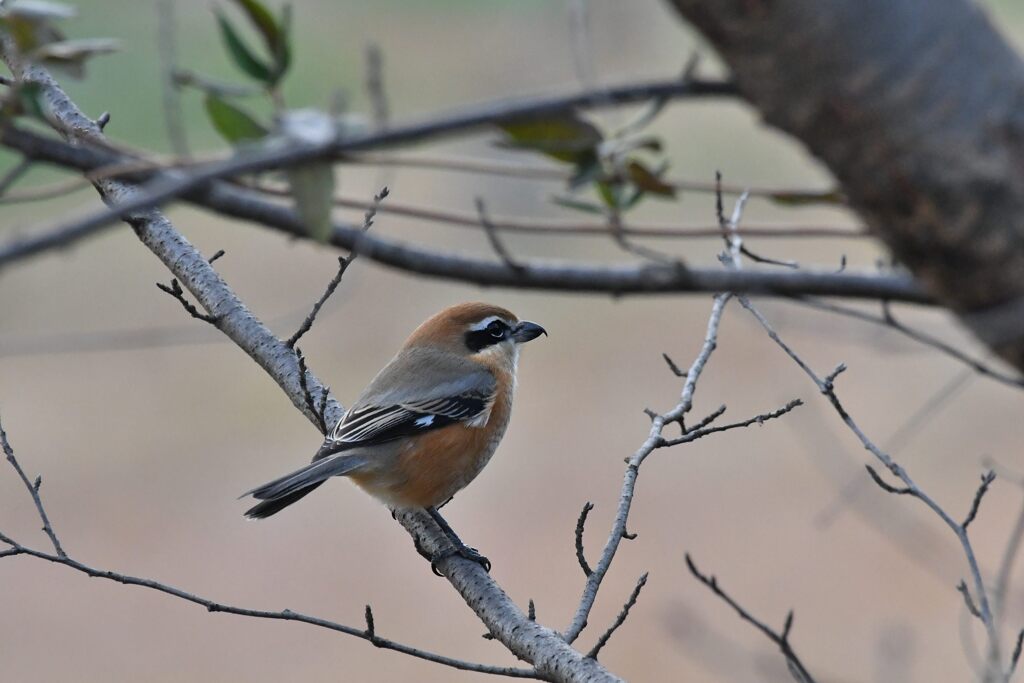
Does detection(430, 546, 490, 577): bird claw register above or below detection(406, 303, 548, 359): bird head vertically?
below

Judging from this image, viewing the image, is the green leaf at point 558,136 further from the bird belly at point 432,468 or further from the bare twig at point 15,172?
the bird belly at point 432,468

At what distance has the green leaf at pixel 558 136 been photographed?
5.63 feet

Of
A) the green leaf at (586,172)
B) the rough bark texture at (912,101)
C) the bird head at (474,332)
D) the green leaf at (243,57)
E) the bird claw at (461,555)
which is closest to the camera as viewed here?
the rough bark texture at (912,101)

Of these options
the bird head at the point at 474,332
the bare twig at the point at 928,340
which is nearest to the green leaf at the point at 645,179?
the bare twig at the point at 928,340

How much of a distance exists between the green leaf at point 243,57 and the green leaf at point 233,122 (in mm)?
77

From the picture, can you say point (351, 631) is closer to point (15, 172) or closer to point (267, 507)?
point (267, 507)

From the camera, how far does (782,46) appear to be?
1.11 m

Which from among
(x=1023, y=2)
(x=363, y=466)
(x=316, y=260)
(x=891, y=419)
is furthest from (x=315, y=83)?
(x=363, y=466)

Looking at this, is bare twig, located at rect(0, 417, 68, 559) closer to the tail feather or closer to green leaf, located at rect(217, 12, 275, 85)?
the tail feather

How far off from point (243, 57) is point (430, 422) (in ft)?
9.44

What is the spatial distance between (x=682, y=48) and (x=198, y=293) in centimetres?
1540

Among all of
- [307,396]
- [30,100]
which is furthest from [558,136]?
[307,396]

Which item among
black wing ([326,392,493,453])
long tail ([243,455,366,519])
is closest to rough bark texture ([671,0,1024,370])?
long tail ([243,455,366,519])

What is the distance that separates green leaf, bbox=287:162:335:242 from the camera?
1331 mm
